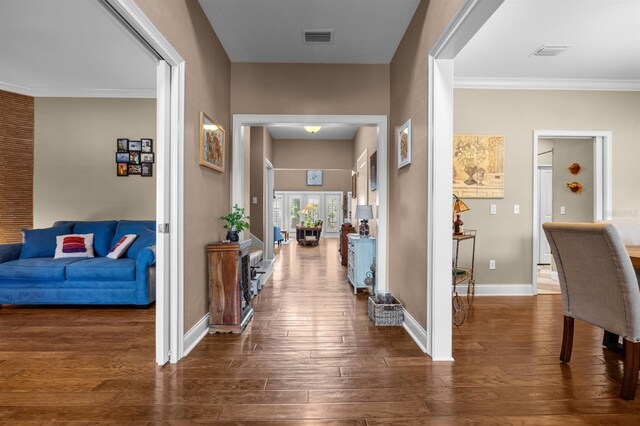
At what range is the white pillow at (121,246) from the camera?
4055mm

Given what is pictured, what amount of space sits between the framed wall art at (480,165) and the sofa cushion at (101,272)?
415cm

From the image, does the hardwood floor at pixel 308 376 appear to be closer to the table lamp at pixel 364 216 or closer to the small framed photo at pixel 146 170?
the table lamp at pixel 364 216

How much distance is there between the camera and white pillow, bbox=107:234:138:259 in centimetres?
405

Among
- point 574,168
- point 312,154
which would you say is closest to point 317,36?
point 574,168

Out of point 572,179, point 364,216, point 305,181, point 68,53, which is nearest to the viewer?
point 68,53

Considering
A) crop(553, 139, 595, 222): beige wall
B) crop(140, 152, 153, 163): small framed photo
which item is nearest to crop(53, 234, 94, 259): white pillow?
crop(140, 152, 153, 163): small framed photo

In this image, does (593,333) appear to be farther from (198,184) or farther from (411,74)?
(198,184)

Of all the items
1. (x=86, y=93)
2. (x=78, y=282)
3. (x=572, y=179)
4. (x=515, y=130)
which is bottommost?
(x=78, y=282)

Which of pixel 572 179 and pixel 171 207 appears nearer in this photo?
pixel 171 207

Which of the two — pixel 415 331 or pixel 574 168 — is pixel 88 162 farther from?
pixel 574 168

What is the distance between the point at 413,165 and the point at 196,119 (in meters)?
1.94

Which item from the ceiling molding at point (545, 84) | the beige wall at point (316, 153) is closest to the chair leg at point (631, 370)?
the ceiling molding at point (545, 84)

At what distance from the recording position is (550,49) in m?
3.62

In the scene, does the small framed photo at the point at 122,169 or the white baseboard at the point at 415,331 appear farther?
the small framed photo at the point at 122,169
